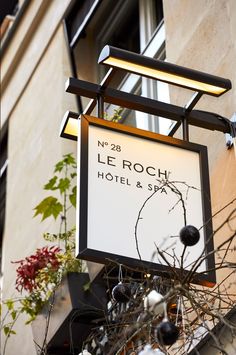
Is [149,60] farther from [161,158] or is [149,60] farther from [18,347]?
[18,347]

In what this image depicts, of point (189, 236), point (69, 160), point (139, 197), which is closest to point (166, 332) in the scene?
point (189, 236)

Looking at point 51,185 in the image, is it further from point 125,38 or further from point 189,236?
point 189,236

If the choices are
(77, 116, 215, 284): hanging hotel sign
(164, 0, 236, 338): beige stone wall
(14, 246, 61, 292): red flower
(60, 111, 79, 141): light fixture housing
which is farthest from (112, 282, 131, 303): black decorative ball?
(14, 246, 61, 292): red flower

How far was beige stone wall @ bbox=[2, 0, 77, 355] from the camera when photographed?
38.6 feet

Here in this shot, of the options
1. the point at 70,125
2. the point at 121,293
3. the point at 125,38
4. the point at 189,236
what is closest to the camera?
the point at 189,236

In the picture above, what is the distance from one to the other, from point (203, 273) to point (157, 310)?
1132mm

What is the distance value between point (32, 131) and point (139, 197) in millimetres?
5832

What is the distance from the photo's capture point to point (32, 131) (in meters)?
12.8

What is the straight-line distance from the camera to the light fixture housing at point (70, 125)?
7680 millimetres

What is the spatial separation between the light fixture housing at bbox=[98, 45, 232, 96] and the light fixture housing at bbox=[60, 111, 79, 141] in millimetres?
573

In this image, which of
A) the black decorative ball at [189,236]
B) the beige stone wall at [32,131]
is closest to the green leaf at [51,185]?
the beige stone wall at [32,131]

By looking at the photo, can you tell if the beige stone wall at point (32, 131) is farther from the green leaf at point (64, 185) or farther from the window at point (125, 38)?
the green leaf at point (64, 185)

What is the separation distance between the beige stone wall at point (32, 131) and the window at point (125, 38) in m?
0.22

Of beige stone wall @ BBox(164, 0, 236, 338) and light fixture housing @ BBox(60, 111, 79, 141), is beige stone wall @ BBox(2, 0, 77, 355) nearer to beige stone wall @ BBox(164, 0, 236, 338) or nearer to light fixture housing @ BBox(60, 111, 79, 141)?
beige stone wall @ BBox(164, 0, 236, 338)
